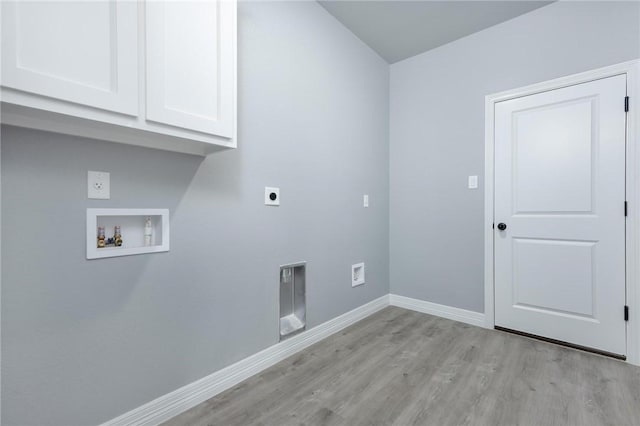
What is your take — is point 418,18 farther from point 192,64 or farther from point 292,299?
point 292,299

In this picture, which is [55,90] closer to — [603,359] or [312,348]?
[312,348]

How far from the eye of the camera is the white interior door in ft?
6.84

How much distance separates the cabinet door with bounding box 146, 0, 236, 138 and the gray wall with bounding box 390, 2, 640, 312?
7.21 ft

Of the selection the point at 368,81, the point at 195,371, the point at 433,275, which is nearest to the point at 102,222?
the point at 195,371

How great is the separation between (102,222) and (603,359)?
10.6 ft

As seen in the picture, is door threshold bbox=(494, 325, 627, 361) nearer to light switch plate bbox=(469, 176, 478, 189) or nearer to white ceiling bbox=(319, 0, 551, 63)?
light switch plate bbox=(469, 176, 478, 189)

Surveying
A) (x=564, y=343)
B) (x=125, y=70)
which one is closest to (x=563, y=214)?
(x=564, y=343)

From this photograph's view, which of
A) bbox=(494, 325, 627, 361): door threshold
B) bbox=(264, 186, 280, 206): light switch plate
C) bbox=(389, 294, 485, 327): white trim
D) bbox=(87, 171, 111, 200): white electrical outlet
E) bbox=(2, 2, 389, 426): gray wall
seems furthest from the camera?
bbox=(389, 294, 485, 327): white trim

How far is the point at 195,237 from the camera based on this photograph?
159 cm

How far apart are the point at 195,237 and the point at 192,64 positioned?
86cm

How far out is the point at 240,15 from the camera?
1.78m

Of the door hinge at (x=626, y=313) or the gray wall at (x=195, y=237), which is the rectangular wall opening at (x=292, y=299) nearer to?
the gray wall at (x=195, y=237)

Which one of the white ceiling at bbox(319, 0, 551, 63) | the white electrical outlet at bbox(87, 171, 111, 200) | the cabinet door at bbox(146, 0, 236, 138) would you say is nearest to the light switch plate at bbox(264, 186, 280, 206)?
the cabinet door at bbox(146, 0, 236, 138)

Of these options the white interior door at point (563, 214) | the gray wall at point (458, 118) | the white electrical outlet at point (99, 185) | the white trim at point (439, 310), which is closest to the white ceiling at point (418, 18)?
the gray wall at point (458, 118)
